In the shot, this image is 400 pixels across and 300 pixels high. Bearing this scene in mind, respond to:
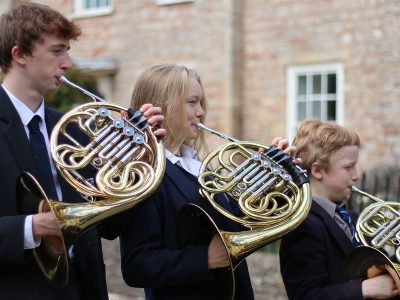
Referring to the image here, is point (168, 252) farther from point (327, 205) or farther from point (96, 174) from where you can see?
point (327, 205)

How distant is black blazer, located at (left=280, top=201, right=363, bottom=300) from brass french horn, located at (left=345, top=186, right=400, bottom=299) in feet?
0.41

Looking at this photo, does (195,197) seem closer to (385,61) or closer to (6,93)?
(6,93)

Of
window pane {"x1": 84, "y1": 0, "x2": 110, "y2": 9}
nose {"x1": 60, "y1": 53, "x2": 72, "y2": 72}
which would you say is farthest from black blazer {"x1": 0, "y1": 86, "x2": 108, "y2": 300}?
window pane {"x1": 84, "y1": 0, "x2": 110, "y2": 9}

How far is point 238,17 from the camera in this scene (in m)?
13.3

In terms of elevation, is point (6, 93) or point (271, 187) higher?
point (6, 93)

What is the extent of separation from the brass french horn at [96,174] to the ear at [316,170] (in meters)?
0.98

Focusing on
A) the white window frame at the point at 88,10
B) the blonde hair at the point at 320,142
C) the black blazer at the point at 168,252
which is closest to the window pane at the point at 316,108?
the white window frame at the point at 88,10

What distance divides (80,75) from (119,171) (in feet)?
35.5

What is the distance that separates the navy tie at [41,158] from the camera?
10.5 ft

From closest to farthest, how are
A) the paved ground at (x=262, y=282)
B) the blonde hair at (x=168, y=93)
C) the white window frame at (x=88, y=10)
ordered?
the blonde hair at (x=168, y=93), the paved ground at (x=262, y=282), the white window frame at (x=88, y=10)

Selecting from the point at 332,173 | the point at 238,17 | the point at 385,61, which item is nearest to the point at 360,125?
the point at 385,61

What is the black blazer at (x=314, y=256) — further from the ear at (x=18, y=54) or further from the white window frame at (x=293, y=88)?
the white window frame at (x=293, y=88)

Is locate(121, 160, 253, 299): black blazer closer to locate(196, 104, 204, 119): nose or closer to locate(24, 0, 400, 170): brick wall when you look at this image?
locate(196, 104, 204, 119): nose

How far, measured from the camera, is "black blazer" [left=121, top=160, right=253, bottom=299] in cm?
319
